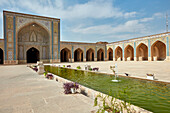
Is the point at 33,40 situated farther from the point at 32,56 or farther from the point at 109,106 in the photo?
the point at 109,106

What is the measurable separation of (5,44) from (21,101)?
18.0 m

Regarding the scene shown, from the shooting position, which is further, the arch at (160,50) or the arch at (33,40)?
the arch at (160,50)

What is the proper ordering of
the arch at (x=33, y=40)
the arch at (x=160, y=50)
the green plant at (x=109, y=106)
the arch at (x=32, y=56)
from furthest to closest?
the arch at (x=32, y=56)
the arch at (x=160, y=50)
the arch at (x=33, y=40)
the green plant at (x=109, y=106)

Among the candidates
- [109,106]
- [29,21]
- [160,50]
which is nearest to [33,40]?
[29,21]

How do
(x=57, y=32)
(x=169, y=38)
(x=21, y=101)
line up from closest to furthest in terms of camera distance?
(x=21, y=101) → (x=169, y=38) → (x=57, y=32)

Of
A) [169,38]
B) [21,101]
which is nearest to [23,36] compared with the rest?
[21,101]

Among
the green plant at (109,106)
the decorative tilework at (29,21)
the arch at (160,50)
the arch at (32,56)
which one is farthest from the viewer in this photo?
the arch at (32,56)

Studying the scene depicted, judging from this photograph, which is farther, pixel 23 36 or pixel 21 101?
pixel 23 36

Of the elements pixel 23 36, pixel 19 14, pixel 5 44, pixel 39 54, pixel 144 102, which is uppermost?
pixel 19 14

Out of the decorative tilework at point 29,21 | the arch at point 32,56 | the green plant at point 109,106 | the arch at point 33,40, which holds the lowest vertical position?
the green plant at point 109,106

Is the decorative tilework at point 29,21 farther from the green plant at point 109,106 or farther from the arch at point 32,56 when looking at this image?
the green plant at point 109,106

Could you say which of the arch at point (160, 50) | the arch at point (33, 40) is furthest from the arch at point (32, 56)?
the arch at point (160, 50)

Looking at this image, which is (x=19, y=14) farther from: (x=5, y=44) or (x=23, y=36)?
(x=5, y=44)

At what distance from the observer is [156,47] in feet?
70.4
